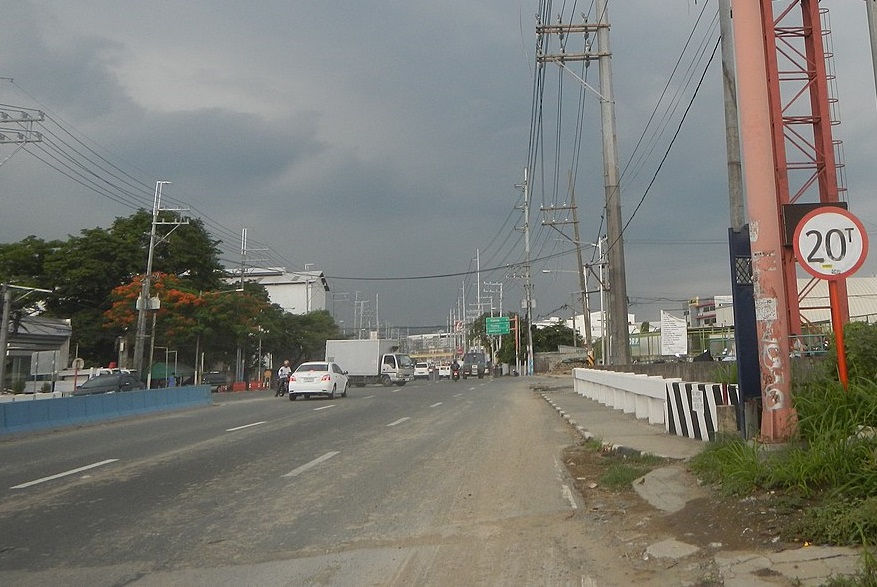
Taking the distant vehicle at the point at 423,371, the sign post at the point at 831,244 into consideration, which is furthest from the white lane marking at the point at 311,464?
the distant vehicle at the point at 423,371

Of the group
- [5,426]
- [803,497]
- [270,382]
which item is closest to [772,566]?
[803,497]

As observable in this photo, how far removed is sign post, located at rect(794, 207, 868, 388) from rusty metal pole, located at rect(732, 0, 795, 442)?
944 mm

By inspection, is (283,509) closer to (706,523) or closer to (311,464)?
(311,464)

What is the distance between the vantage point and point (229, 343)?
54.5 m

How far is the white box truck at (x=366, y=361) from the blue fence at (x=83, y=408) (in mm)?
24309

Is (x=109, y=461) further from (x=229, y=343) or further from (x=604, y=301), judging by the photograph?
(x=229, y=343)

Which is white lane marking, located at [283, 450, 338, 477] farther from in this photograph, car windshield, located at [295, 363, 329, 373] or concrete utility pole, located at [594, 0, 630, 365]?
car windshield, located at [295, 363, 329, 373]

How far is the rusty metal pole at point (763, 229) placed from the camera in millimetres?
8367

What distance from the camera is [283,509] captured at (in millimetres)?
8484

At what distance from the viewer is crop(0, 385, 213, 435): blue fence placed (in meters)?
18.2

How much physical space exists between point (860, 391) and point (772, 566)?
304 centimetres

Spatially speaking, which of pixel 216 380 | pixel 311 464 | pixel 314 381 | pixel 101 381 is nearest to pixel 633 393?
pixel 311 464

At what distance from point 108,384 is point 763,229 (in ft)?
103

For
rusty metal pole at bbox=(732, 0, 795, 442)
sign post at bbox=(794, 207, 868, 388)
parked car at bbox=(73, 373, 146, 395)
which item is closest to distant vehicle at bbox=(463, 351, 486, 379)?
parked car at bbox=(73, 373, 146, 395)
